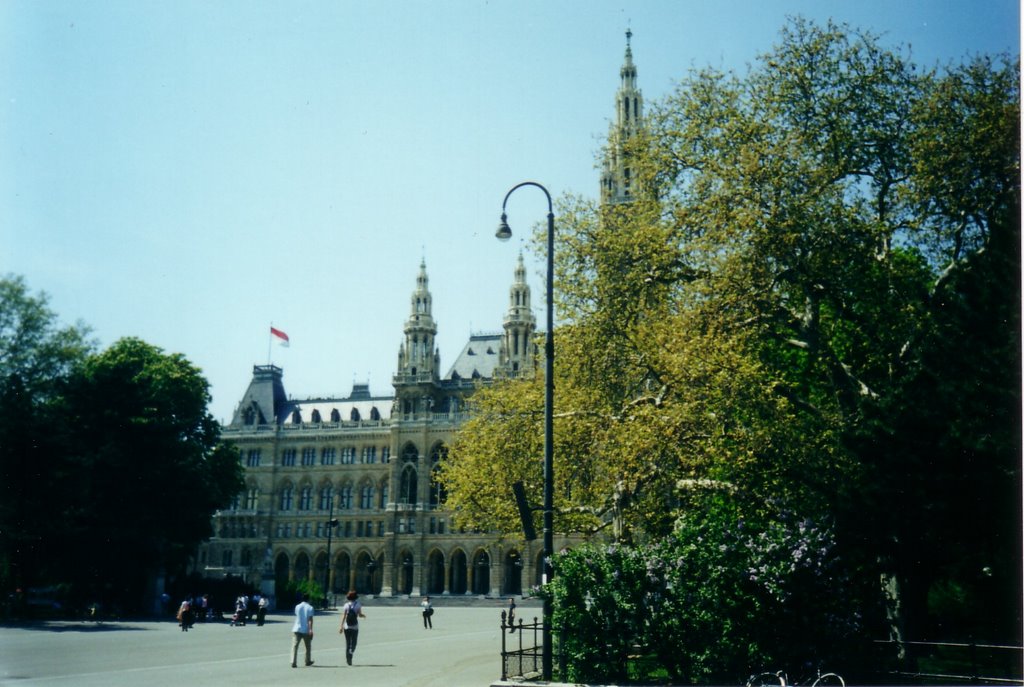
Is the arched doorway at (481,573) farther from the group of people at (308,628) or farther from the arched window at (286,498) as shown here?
the group of people at (308,628)

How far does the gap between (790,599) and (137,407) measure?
3773 cm

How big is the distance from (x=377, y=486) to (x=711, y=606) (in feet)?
282

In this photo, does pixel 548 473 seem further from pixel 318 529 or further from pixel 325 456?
pixel 325 456

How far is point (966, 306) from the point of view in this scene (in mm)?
18953

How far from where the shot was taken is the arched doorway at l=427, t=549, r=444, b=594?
9356 centimetres

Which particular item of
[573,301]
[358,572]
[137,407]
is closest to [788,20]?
[573,301]

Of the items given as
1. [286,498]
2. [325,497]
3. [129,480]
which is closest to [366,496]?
[325,497]

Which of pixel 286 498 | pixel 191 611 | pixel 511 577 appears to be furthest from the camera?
pixel 286 498

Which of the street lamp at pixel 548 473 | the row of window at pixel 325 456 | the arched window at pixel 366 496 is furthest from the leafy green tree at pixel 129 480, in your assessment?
the row of window at pixel 325 456

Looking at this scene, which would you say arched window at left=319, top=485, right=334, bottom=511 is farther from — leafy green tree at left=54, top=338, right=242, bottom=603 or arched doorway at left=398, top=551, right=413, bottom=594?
leafy green tree at left=54, top=338, right=242, bottom=603

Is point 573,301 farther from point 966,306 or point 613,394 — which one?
point 966,306

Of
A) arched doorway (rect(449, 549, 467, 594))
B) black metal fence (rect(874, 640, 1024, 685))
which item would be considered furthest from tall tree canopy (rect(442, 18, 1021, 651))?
arched doorway (rect(449, 549, 467, 594))

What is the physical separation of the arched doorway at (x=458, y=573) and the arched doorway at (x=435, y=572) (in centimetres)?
114

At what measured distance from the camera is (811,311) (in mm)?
24625
